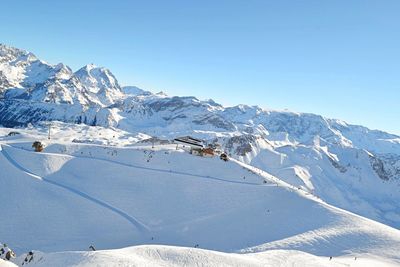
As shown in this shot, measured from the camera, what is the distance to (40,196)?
44.1 meters

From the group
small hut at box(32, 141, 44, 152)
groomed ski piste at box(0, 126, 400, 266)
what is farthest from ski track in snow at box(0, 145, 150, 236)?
small hut at box(32, 141, 44, 152)

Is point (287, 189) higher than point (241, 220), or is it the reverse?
point (287, 189)

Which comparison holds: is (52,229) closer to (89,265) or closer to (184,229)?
(184,229)

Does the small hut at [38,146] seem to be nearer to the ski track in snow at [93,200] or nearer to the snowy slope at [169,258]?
the ski track in snow at [93,200]

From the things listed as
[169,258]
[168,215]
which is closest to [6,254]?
[169,258]

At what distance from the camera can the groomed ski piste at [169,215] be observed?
Answer: 113 feet

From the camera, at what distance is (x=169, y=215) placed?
44062 millimetres

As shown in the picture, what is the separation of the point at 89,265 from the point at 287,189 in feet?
112

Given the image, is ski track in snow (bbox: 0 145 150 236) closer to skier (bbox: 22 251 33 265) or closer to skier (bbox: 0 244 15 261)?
skier (bbox: 0 244 15 261)

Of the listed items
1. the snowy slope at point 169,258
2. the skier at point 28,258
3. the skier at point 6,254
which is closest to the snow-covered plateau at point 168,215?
the snowy slope at point 169,258

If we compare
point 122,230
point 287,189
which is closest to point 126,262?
point 122,230

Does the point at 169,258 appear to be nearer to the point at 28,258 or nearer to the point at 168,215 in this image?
the point at 28,258

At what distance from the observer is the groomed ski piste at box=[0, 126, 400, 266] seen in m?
34.5

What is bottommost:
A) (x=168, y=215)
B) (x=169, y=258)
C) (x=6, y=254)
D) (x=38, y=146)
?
(x=6, y=254)
